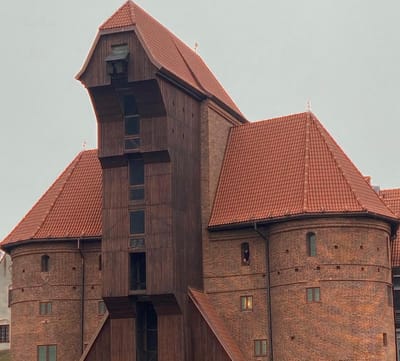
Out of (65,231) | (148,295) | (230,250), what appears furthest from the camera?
(65,231)

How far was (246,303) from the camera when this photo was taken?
42.9m

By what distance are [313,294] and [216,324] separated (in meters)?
4.23

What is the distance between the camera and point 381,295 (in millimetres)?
41656

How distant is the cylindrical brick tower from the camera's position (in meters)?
40.4

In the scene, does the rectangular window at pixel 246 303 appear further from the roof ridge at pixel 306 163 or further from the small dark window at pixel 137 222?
the small dark window at pixel 137 222

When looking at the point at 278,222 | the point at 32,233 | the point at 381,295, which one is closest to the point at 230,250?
the point at 278,222

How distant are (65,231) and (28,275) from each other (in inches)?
105

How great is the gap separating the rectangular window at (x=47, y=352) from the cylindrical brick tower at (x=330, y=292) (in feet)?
34.8

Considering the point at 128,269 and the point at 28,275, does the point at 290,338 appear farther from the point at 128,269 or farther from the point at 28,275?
the point at 28,275

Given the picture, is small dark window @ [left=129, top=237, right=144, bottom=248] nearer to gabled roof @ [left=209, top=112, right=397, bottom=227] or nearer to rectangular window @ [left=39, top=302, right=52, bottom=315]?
gabled roof @ [left=209, top=112, right=397, bottom=227]

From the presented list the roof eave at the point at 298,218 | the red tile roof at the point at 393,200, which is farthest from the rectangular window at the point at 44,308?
the red tile roof at the point at 393,200

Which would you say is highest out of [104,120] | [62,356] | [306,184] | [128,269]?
[104,120]

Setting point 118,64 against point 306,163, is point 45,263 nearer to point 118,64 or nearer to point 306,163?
point 118,64

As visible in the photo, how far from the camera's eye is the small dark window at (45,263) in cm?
4703
